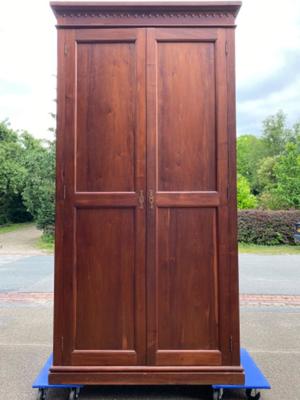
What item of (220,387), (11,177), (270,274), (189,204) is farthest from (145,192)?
(11,177)

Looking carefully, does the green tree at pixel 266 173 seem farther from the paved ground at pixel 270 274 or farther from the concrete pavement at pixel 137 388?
the concrete pavement at pixel 137 388

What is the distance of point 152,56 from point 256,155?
34270 mm

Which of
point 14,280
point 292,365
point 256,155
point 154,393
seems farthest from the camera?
point 256,155

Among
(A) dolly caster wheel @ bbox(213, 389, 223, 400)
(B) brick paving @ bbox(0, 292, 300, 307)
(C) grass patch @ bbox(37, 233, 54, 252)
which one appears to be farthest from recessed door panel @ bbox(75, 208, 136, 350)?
(C) grass patch @ bbox(37, 233, 54, 252)

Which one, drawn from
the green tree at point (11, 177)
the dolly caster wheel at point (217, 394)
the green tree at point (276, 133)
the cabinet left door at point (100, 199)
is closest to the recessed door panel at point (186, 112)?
the cabinet left door at point (100, 199)

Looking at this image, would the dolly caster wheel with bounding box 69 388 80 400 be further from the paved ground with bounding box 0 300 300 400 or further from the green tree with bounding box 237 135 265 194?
the green tree with bounding box 237 135 265 194

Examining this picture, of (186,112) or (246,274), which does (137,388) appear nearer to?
(186,112)

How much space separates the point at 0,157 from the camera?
66.6 feet

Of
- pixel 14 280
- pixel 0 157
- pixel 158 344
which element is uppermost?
pixel 0 157

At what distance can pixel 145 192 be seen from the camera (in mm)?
2506

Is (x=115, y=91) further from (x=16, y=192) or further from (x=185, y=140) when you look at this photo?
(x=16, y=192)

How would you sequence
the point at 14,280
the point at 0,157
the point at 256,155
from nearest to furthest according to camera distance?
the point at 14,280
the point at 0,157
the point at 256,155

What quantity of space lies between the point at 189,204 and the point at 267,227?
1138cm

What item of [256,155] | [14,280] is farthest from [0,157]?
[256,155]
